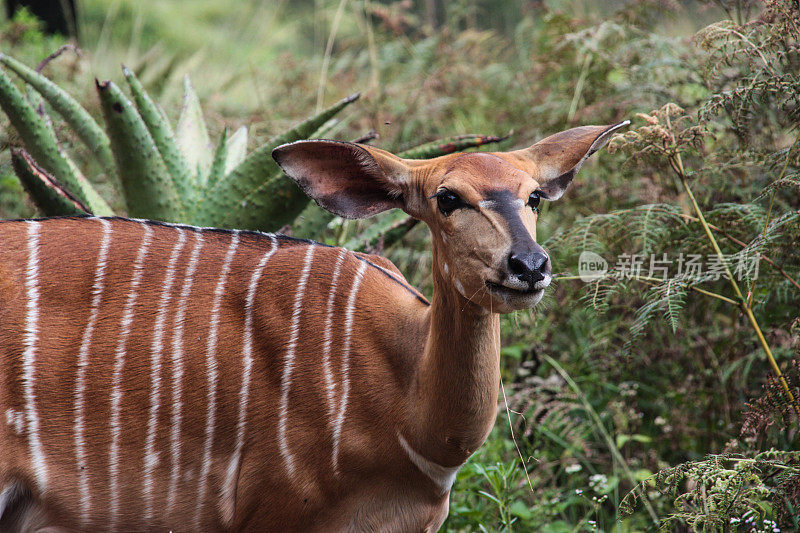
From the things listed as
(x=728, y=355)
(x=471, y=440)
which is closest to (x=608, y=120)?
(x=728, y=355)

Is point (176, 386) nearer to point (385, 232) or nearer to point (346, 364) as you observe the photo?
point (346, 364)

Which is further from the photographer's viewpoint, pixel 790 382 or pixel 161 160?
pixel 161 160

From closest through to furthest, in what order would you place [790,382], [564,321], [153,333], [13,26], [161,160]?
1. [153,333]
2. [790,382]
3. [161,160]
4. [564,321]
5. [13,26]

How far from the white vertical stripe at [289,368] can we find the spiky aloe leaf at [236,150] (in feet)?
4.68

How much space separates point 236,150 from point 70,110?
76cm

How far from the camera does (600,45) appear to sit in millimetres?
4762

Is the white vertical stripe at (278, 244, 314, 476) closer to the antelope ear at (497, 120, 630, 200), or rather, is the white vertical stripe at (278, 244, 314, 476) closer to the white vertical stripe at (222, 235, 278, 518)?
the white vertical stripe at (222, 235, 278, 518)

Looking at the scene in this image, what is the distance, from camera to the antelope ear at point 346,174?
2.27 metres

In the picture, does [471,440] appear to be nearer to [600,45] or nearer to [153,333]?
[153,333]

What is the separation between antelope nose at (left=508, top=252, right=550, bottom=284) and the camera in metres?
1.84

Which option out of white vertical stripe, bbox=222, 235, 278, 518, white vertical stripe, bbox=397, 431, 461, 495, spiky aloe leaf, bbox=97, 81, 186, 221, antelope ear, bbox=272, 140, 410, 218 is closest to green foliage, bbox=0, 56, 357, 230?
spiky aloe leaf, bbox=97, 81, 186, 221

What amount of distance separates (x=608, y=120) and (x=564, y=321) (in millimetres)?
1140

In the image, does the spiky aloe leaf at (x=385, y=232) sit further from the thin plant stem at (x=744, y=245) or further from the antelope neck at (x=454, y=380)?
the antelope neck at (x=454, y=380)

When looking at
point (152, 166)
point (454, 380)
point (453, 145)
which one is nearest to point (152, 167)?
point (152, 166)
